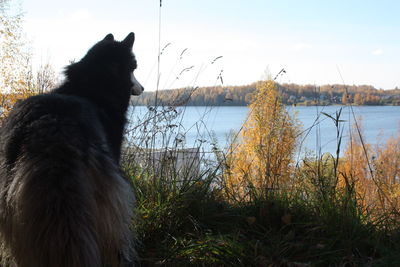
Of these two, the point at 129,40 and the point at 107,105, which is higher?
the point at 129,40

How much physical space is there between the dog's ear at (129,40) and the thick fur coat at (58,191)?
129cm

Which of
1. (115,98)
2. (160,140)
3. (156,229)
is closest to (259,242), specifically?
(156,229)

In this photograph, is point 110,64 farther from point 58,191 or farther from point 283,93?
point 283,93

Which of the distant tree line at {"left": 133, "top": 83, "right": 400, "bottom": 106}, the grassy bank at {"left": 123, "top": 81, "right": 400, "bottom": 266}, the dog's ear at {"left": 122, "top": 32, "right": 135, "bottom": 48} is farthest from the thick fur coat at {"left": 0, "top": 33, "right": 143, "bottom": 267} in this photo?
the distant tree line at {"left": 133, "top": 83, "right": 400, "bottom": 106}

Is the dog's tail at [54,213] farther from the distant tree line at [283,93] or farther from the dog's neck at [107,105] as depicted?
the distant tree line at [283,93]

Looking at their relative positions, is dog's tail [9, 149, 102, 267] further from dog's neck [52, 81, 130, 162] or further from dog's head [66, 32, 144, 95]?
dog's head [66, 32, 144, 95]

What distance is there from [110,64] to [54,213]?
6.12 feet

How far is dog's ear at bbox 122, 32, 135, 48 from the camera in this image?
11.4ft

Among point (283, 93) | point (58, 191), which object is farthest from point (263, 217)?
point (283, 93)

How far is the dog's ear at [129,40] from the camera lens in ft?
11.4

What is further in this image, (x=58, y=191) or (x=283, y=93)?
(x=283, y=93)

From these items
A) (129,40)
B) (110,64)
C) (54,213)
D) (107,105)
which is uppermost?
(129,40)

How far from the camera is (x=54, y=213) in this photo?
5.56ft

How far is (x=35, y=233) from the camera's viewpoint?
1735 mm
